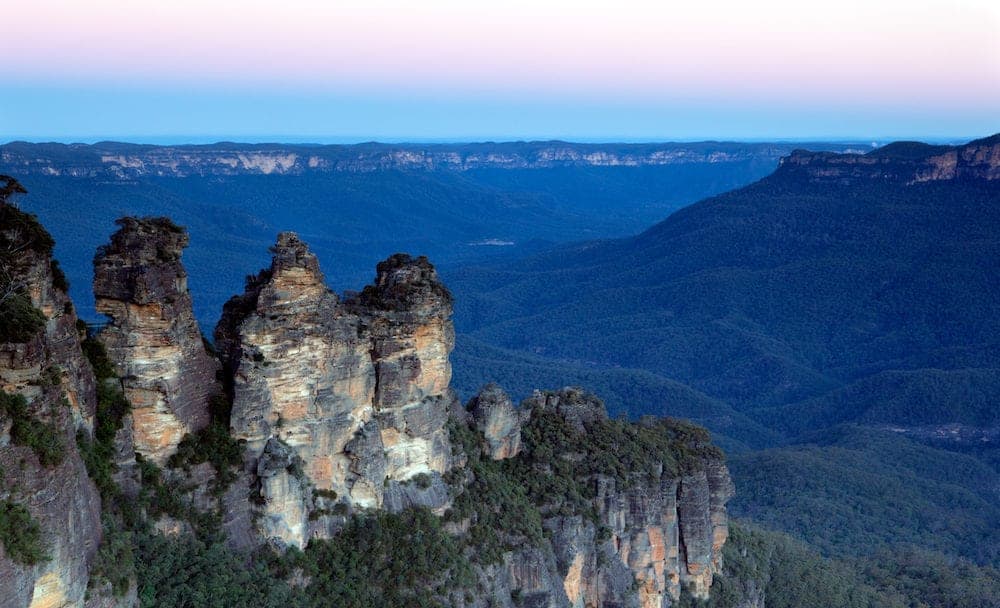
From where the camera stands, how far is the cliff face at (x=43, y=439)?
20750mm

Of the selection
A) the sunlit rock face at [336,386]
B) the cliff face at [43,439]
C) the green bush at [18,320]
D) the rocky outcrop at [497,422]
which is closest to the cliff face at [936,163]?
the rocky outcrop at [497,422]

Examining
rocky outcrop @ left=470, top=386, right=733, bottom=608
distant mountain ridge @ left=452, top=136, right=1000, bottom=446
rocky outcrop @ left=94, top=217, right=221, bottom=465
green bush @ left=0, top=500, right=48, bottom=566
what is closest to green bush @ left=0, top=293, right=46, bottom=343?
green bush @ left=0, top=500, right=48, bottom=566

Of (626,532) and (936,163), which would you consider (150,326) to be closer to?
(626,532)

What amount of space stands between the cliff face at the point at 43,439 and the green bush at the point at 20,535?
0.09 m

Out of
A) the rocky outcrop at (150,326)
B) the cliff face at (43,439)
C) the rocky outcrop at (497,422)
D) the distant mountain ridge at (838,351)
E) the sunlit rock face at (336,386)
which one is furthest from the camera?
the distant mountain ridge at (838,351)

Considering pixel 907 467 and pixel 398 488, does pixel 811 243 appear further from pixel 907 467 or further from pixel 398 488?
pixel 398 488

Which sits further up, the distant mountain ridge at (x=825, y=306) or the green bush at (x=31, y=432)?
the green bush at (x=31, y=432)

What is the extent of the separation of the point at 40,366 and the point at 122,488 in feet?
20.7

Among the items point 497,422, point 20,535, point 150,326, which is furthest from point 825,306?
point 20,535

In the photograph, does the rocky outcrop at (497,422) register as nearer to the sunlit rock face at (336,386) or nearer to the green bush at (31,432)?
the sunlit rock face at (336,386)

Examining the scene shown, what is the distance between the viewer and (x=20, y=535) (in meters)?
20.4

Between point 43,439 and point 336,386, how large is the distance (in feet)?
41.2

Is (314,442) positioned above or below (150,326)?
below

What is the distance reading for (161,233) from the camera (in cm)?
2877
